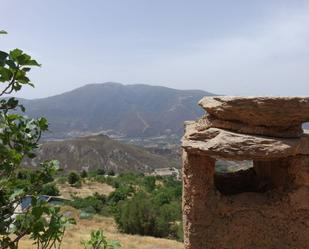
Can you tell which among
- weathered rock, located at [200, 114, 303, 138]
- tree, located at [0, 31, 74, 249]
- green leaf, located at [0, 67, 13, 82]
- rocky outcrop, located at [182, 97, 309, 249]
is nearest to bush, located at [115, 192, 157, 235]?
rocky outcrop, located at [182, 97, 309, 249]

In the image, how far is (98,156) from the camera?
302ft

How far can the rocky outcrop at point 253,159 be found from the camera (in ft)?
23.5

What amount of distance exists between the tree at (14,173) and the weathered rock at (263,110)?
14.3 feet

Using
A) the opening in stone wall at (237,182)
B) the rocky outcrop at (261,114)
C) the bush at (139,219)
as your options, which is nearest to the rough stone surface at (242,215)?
the rocky outcrop at (261,114)

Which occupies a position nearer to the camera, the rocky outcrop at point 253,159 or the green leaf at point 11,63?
the green leaf at point 11,63

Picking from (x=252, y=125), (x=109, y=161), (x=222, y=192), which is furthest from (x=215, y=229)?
(x=109, y=161)

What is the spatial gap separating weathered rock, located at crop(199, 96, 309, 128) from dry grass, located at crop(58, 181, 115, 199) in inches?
1229

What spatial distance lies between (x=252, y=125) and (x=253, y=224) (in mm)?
1639

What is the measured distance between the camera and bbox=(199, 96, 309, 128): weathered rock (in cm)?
707

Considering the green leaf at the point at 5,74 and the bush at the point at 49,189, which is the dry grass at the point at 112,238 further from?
the green leaf at the point at 5,74

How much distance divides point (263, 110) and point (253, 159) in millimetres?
827

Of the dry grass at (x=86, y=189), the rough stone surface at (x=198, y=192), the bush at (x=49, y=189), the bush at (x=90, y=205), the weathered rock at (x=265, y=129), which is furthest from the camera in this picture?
the dry grass at (x=86, y=189)

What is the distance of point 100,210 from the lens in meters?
32.7

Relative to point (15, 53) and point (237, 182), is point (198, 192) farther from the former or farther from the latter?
point (15, 53)
